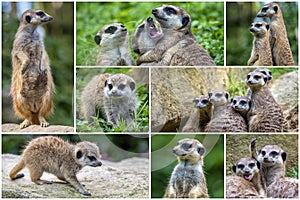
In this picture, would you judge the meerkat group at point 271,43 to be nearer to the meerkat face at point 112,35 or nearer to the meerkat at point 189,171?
the meerkat at point 189,171

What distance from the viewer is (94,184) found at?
6.39 metres

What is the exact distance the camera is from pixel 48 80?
6.33m

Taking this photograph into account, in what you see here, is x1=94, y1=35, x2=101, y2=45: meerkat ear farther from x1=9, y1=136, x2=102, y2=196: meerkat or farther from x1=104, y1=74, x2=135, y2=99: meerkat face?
x1=9, y1=136, x2=102, y2=196: meerkat

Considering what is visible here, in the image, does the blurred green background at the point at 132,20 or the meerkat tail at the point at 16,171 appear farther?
the blurred green background at the point at 132,20

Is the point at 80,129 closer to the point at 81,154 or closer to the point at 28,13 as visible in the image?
the point at 81,154

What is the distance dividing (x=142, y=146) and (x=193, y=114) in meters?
0.57

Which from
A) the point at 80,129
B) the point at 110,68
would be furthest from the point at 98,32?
the point at 80,129

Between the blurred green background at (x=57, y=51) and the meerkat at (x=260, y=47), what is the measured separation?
1.58 meters

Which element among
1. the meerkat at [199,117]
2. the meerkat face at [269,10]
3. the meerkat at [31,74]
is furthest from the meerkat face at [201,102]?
the meerkat at [31,74]

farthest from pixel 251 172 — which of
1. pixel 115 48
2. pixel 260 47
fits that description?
pixel 115 48

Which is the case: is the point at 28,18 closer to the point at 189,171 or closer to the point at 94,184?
the point at 94,184

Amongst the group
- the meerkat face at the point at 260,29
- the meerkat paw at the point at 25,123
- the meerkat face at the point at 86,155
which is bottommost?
the meerkat face at the point at 86,155

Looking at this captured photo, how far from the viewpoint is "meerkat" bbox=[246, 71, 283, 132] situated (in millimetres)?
6203

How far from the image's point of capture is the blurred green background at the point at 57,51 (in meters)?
6.43
